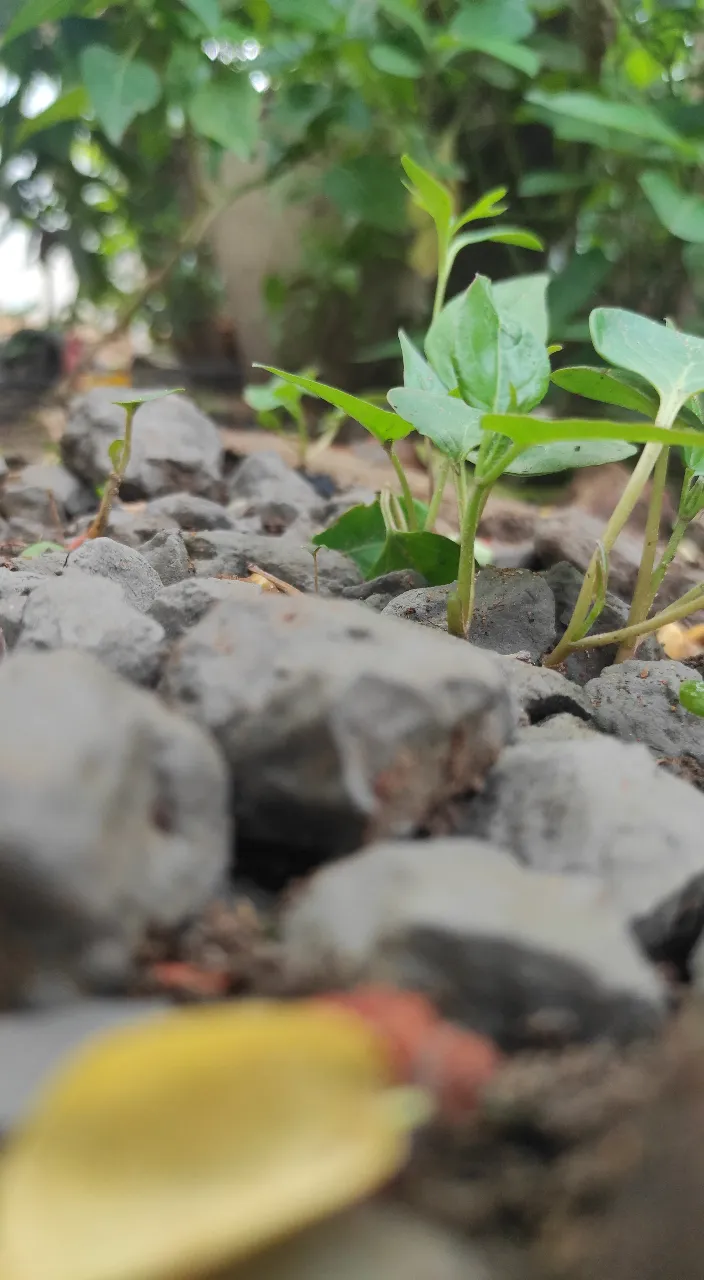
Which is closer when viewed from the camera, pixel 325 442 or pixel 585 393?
pixel 585 393

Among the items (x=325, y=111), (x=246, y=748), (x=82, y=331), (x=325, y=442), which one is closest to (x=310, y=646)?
(x=246, y=748)

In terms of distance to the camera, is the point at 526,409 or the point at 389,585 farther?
the point at 389,585

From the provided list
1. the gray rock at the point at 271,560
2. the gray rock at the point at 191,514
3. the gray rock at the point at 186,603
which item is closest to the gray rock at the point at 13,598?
the gray rock at the point at 186,603

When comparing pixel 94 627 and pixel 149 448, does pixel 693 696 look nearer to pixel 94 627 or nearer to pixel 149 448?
pixel 94 627

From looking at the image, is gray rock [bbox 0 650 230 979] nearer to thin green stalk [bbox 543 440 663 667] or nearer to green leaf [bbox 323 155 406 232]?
thin green stalk [bbox 543 440 663 667]

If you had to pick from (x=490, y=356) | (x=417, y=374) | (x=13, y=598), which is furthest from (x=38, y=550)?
(x=490, y=356)

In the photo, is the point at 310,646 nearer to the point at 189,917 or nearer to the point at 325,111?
the point at 189,917

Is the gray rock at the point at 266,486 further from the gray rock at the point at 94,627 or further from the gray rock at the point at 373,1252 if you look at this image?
the gray rock at the point at 373,1252
